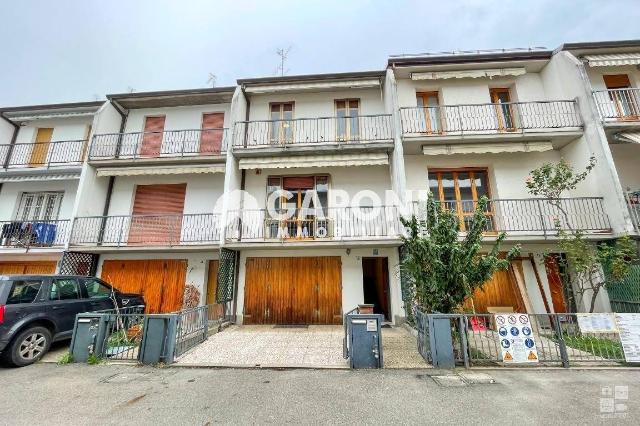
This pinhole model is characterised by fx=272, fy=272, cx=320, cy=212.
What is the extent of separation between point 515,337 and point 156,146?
1450 centimetres

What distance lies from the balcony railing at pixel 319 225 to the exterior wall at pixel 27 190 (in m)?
8.04

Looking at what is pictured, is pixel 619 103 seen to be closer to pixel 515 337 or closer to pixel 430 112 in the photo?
pixel 430 112

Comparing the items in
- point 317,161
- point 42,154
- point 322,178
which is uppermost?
point 42,154

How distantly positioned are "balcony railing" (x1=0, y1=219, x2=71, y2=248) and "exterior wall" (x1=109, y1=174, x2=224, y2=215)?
184 cm

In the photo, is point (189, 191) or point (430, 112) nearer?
point (430, 112)

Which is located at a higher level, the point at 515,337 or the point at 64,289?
the point at 64,289

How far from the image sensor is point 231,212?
10.7 metres

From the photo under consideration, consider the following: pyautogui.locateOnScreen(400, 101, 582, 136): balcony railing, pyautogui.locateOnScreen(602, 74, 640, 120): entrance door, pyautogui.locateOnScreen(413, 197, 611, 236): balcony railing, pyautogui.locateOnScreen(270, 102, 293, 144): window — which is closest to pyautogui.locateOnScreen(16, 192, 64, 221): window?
pyautogui.locateOnScreen(270, 102, 293, 144): window

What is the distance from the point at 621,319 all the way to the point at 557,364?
168 centimetres

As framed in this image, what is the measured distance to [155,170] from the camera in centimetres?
1144

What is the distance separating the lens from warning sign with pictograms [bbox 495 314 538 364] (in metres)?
5.63

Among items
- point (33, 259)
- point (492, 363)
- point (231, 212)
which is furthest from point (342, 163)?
point (33, 259)

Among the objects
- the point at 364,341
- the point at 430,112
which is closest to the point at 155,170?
the point at 364,341

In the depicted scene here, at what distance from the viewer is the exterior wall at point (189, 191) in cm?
1183
